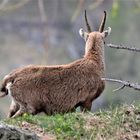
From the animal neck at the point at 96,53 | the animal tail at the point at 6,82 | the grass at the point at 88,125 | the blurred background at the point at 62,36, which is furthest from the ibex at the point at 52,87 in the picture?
the blurred background at the point at 62,36

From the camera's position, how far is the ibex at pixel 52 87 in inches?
451

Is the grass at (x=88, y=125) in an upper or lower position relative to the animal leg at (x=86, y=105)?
upper

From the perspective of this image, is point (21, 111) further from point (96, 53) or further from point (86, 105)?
point (96, 53)

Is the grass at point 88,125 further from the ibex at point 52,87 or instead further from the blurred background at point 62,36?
the blurred background at point 62,36

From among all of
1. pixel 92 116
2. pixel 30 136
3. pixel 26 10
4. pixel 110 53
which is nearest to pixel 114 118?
pixel 92 116

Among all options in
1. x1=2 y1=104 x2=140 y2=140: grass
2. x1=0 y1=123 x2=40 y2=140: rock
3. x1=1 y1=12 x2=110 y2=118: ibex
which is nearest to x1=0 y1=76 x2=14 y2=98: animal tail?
x1=1 y1=12 x2=110 y2=118: ibex

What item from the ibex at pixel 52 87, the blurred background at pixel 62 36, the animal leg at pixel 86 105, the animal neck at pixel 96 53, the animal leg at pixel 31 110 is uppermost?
the animal neck at pixel 96 53

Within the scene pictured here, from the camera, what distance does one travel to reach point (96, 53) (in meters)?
12.5

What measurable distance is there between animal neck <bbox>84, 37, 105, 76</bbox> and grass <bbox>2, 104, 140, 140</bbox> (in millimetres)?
1596

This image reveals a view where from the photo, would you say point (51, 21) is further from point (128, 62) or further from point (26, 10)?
point (128, 62)

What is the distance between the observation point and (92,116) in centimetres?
Answer: 1059

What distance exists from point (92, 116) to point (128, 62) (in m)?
33.4

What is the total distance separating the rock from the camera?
9.26 metres

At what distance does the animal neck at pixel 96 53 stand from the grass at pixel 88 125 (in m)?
1.60
